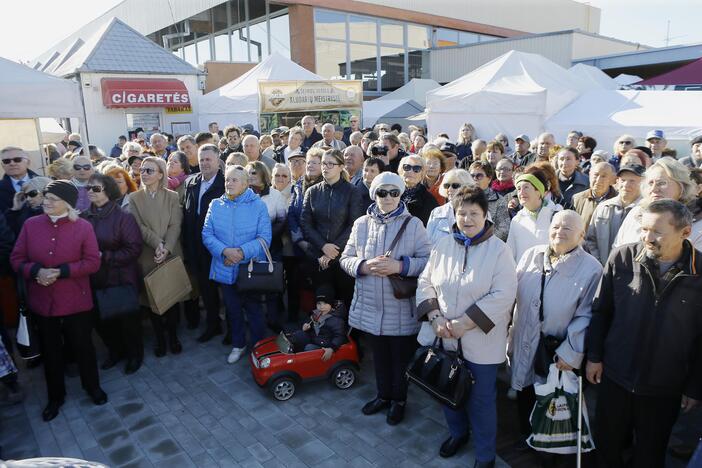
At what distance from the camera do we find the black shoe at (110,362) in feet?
15.5

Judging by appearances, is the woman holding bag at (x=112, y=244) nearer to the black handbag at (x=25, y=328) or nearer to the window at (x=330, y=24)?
the black handbag at (x=25, y=328)

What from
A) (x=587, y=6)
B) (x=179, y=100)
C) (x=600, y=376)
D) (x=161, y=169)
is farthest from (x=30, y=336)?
(x=587, y=6)

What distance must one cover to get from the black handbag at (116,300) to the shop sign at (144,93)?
14299 millimetres

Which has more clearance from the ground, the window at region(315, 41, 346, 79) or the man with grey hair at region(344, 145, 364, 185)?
the window at region(315, 41, 346, 79)

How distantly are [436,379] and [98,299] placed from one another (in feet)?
9.83

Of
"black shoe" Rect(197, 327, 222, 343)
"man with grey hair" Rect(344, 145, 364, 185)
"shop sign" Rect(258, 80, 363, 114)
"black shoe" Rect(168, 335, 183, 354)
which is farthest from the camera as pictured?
"shop sign" Rect(258, 80, 363, 114)

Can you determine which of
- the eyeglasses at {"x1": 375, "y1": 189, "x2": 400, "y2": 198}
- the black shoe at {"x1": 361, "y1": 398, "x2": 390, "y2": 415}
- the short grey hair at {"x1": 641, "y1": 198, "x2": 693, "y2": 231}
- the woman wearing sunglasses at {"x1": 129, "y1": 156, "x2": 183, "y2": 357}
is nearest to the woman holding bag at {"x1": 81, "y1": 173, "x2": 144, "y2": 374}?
the woman wearing sunglasses at {"x1": 129, "y1": 156, "x2": 183, "y2": 357}

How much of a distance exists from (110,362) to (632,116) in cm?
1046

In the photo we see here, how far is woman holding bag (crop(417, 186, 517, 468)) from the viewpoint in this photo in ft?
9.54

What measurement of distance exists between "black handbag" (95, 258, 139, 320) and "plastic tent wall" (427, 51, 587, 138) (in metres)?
9.39

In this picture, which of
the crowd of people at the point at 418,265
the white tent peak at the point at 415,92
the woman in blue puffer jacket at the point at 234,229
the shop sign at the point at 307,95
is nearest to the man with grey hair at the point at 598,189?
the crowd of people at the point at 418,265

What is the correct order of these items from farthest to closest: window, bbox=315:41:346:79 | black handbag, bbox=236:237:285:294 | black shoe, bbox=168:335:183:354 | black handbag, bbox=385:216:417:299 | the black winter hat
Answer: window, bbox=315:41:346:79, black shoe, bbox=168:335:183:354, black handbag, bbox=236:237:285:294, the black winter hat, black handbag, bbox=385:216:417:299

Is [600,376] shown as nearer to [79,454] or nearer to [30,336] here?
[79,454]

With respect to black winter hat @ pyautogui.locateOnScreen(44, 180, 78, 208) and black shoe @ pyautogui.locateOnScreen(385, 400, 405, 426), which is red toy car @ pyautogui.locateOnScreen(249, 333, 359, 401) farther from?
black winter hat @ pyautogui.locateOnScreen(44, 180, 78, 208)
